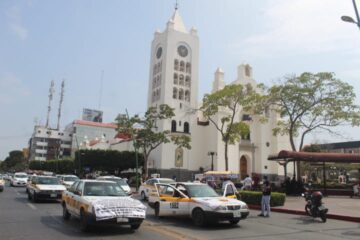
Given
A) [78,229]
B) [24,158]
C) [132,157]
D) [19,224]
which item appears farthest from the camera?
[24,158]

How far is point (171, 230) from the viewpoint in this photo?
A: 424 inches

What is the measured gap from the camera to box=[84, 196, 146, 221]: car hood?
9586 mm

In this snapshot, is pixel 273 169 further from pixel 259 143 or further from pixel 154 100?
pixel 154 100

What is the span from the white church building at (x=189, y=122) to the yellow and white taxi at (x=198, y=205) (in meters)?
41.8

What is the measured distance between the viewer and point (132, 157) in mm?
59281

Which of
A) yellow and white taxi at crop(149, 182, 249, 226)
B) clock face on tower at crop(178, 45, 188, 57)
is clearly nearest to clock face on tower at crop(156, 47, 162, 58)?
clock face on tower at crop(178, 45, 188, 57)

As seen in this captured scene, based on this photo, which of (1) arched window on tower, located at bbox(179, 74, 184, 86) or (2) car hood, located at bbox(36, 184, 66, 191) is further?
(1) arched window on tower, located at bbox(179, 74, 184, 86)

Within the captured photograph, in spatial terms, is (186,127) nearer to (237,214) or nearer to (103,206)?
(237,214)

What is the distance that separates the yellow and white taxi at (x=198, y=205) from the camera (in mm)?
11414

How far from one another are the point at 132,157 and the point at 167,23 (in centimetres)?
2298

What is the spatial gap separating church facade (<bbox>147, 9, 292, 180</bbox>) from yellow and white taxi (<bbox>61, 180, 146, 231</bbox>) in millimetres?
43718

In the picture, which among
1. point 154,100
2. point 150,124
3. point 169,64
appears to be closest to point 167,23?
point 169,64

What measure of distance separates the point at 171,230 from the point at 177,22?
56852mm

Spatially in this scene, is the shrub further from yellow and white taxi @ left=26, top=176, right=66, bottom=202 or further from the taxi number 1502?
yellow and white taxi @ left=26, top=176, right=66, bottom=202
